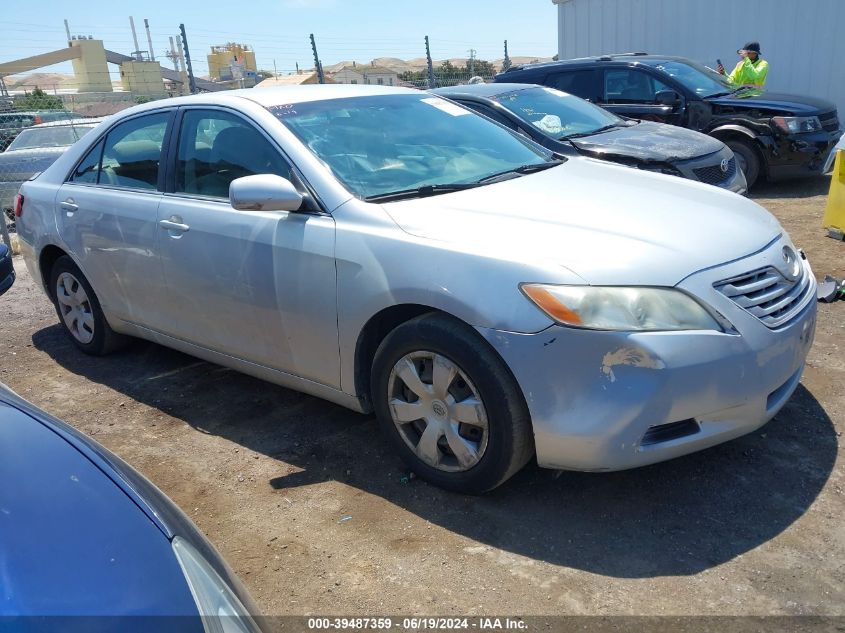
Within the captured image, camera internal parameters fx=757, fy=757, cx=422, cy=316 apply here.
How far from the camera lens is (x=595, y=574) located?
264cm

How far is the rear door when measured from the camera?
418cm

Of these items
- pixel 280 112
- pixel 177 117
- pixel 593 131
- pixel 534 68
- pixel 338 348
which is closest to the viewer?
pixel 338 348

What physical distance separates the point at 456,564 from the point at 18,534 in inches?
62.8

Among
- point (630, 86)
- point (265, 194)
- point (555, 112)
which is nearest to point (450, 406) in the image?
point (265, 194)

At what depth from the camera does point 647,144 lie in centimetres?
710

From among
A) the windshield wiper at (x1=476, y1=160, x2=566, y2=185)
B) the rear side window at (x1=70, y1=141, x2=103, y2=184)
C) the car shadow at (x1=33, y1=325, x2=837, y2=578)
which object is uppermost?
the rear side window at (x1=70, y1=141, x2=103, y2=184)

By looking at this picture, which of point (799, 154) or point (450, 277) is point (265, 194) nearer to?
point (450, 277)

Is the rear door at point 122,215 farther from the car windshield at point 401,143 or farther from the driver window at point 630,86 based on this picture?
the driver window at point 630,86

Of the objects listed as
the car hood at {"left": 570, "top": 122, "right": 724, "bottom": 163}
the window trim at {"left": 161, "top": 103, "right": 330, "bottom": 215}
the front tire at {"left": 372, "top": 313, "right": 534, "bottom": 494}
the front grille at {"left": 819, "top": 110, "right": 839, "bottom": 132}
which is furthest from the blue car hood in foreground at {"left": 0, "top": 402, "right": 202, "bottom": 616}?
the front grille at {"left": 819, "top": 110, "right": 839, "bottom": 132}

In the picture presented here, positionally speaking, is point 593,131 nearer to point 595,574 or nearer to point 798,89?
point 595,574

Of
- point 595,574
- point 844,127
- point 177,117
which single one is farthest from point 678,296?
point 844,127

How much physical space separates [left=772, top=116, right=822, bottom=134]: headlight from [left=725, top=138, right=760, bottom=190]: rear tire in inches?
15.4

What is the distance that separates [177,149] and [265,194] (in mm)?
1127

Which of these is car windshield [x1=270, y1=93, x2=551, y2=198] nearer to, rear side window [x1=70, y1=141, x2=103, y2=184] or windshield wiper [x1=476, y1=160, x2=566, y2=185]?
windshield wiper [x1=476, y1=160, x2=566, y2=185]
